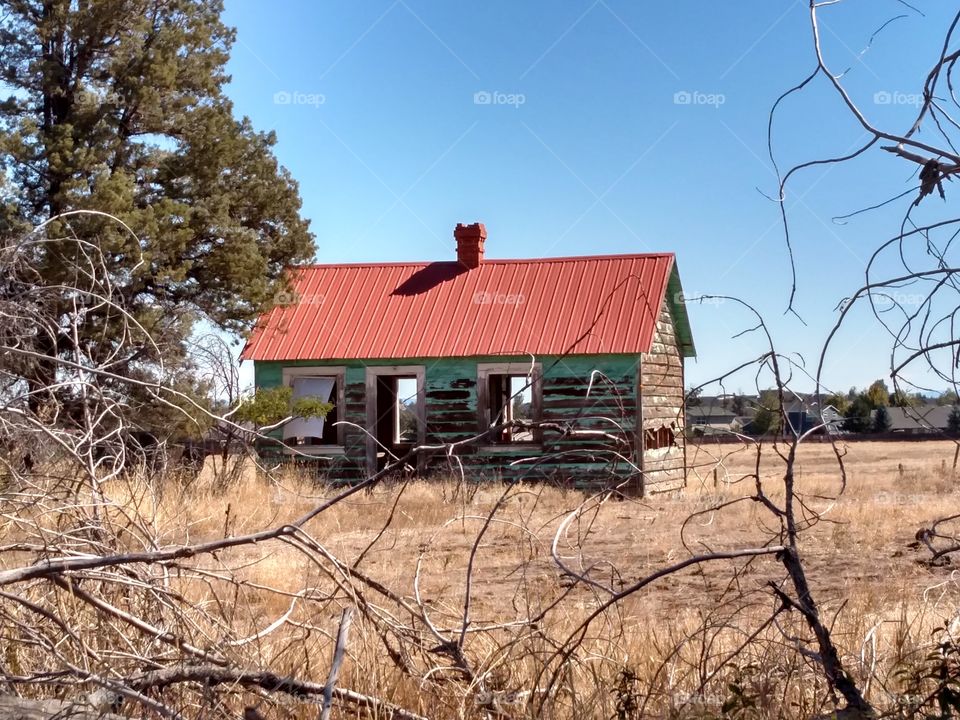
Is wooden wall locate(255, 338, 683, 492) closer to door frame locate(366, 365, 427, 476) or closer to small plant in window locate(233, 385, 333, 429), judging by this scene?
door frame locate(366, 365, 427, 476)

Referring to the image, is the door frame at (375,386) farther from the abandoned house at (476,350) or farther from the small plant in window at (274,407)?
the small plant in window at (274,407)

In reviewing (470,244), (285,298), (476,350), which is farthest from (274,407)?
(470,244)

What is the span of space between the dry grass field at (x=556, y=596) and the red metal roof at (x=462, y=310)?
8.66 ft

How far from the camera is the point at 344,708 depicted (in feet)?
11.3

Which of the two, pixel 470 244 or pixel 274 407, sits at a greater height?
pixel 470 244

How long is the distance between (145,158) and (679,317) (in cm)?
1079

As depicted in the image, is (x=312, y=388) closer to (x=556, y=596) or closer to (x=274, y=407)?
(x=274, y=407)

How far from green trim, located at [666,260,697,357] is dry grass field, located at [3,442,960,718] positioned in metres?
3.35

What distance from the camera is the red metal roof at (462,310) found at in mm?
17609

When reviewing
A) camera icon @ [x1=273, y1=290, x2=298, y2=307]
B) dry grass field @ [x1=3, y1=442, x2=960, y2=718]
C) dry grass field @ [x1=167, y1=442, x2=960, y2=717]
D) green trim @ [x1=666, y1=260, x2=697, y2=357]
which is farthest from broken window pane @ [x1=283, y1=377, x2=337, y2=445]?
green trim @ [x1=666, y1=260, x2=697, y2=357]

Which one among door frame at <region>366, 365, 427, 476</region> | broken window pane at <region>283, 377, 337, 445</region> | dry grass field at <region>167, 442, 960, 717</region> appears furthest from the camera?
broken window pane at <region>283, 377, 337, 445</region>

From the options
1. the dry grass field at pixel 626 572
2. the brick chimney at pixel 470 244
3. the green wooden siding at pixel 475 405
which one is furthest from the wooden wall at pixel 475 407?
the brick chimney at pixel 470 244

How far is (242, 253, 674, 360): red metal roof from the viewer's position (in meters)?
17.6

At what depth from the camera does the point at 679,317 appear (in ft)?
68.7
